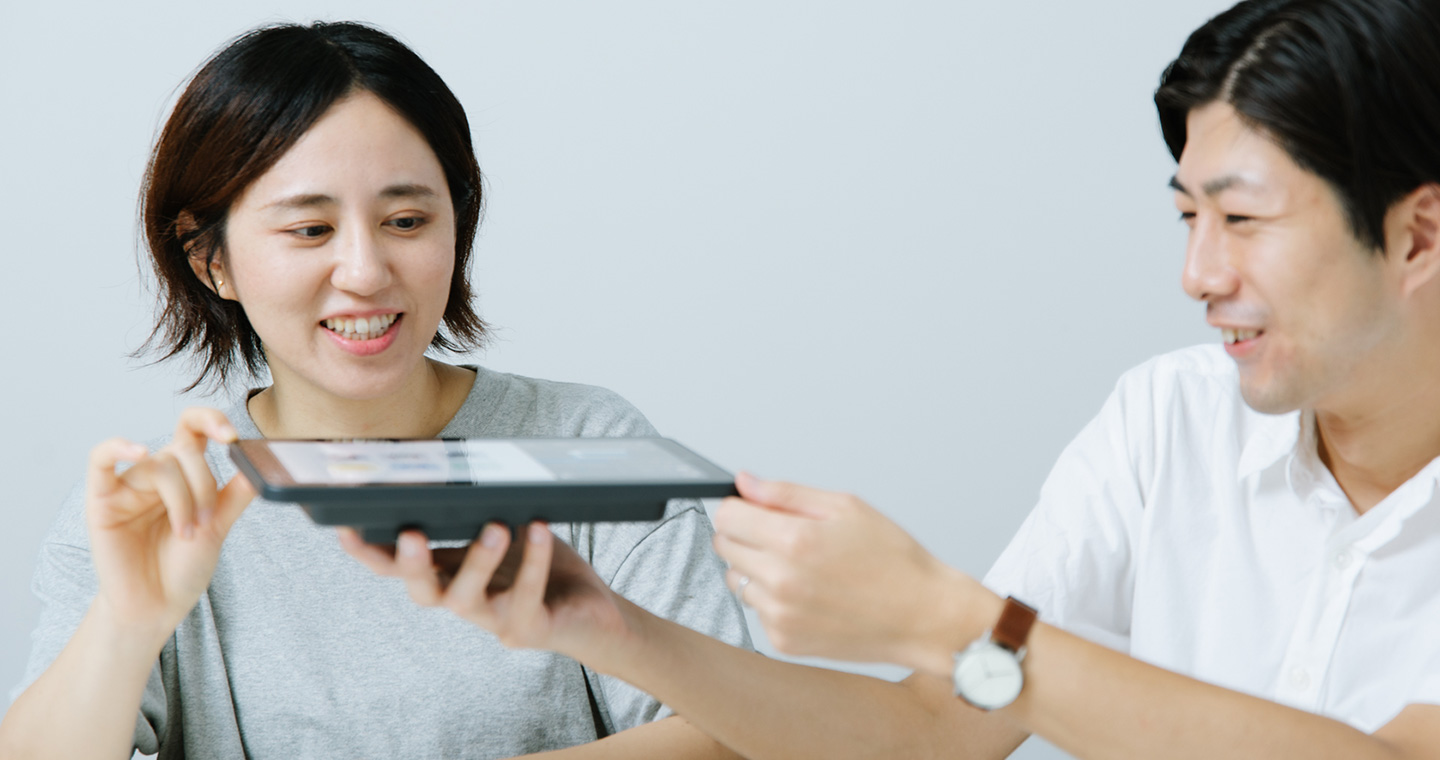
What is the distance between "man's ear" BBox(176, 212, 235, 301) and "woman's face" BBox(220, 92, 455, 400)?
0.06 m

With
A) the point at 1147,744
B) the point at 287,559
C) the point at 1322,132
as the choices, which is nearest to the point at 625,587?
the point at 287,559

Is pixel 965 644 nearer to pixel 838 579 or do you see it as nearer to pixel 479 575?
pixel 838 579

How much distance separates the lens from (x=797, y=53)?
2809mm

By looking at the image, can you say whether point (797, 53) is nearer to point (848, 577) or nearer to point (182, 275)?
point (182, 275)

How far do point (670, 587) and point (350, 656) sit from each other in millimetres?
→ 372

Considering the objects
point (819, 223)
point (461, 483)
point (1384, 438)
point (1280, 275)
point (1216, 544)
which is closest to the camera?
point (461, 483)

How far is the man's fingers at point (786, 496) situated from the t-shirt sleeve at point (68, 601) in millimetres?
766

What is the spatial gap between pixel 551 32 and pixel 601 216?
38cm

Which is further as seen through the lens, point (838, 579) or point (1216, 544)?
point (1216, 544)

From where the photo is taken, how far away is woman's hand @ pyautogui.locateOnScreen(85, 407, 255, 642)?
47.7 inches

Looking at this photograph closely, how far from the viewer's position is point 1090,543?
1.54 meters

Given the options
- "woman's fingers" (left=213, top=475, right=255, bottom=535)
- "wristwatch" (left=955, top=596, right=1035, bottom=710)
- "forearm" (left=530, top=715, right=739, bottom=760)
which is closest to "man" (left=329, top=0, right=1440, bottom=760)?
"wristwatch" (left=955, top=596, right=1035, bottom=710)

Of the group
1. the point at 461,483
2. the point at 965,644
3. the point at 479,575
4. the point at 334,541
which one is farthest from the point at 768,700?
the point at 334,541

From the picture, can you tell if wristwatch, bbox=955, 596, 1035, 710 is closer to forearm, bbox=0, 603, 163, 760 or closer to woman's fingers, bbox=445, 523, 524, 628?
woman's fingers, bbox=445, 523, 524, 628
